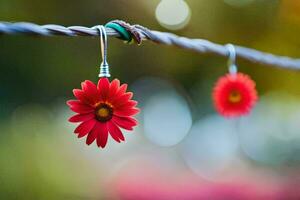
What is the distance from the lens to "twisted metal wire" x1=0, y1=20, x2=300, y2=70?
0.36 m

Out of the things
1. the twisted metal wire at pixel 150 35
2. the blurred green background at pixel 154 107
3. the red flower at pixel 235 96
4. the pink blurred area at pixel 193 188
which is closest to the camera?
the twisted metal wire at pixel 150 35

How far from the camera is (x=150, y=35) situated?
457mm

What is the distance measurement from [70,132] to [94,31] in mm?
1059

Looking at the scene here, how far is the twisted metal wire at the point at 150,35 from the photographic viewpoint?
36 cm

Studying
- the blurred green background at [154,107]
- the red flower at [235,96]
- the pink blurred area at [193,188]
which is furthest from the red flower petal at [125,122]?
the pink blurred area at [193,188]

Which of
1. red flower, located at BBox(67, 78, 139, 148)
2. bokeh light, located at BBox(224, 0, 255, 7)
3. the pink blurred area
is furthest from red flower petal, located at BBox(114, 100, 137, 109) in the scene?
the pink blurred area

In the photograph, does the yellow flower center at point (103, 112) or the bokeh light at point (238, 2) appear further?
the bokeh light at point (238, 2)

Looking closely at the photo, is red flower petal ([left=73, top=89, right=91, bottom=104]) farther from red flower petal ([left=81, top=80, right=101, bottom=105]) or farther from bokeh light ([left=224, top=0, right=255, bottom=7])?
bokeh light ([left=224, top=0, right=255, bottom=7])

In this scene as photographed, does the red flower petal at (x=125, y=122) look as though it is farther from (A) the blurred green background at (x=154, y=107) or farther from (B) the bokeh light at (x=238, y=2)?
(B) the bokeh light at (x=238, y=2)

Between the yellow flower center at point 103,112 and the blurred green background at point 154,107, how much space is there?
0.84 m

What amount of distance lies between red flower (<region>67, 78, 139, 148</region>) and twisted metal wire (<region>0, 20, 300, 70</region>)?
0.15 feet

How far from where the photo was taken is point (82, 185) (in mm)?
1420

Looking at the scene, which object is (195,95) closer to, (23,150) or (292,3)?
(292,3)

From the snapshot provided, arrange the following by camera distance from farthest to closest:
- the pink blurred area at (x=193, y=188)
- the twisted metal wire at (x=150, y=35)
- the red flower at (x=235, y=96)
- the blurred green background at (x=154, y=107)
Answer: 1. the pink blurred area at (x=193, y=188)
2. the blurred green background at (x=154, y=107)
3. the red flower at (x=235, y=96)
4. the twisted metal wire at (x=150, y=35)
